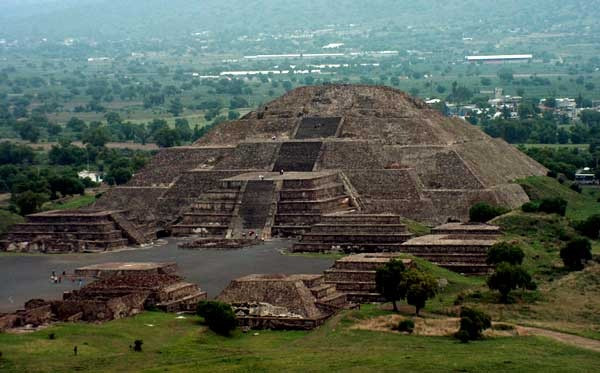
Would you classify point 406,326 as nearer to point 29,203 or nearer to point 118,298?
point 118,298

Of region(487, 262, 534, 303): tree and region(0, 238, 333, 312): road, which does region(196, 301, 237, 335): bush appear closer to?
region(0, 238, 333, 312): road

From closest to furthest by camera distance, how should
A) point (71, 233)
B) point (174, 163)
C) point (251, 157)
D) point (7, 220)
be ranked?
point (71, 233) → point (7, 220) → point (251, 157) → point (174, 163)

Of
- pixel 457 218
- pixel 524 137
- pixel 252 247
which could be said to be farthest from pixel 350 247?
pixel 524 137

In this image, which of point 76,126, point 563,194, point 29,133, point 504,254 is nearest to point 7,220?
point 563,194

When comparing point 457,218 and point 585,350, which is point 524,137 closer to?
point 457,218

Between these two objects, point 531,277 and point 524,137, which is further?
point 524,137
